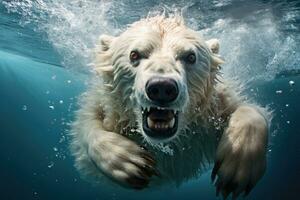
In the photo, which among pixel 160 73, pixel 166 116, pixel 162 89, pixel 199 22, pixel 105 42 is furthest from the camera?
pixel 199 22

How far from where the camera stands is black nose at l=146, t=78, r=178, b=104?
3725mm

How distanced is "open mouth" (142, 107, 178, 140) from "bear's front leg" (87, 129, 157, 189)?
213mm

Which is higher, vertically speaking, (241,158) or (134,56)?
(134,56)

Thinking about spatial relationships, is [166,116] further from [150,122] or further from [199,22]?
[199,22]

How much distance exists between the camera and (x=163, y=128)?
13.4ft

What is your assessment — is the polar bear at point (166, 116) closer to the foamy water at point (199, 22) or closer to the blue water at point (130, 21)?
the blue water at point (130, 21)

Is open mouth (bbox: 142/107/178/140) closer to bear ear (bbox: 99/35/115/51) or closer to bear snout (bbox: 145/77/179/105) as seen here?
bear snout (bbox: 145/77/179/105)

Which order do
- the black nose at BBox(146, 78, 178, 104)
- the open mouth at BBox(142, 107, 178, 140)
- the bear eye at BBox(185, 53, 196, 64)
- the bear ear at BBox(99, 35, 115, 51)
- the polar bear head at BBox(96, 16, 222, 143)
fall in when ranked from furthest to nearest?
the bear ear at BBox(99, 35, 115, 51)
the bear eye at BBox(185, 53, 196, 64)
the open mouth at BBox(142, 107, 178, 140)
the polar bear head at BBox(96, 16, 222, 143)
the black nose at BBox(146, 78, 178, 104)

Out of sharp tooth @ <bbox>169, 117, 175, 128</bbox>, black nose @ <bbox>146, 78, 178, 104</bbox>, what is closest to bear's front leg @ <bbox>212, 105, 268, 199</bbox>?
sharp tooth @ <bbox>169, 117, 175, 128</bbox>

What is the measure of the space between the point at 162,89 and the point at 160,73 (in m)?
0.18

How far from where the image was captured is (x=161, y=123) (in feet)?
13.6

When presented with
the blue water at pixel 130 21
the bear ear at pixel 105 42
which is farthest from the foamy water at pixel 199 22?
the bear ear at pixel 105 42

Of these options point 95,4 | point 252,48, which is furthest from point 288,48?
point 95,4

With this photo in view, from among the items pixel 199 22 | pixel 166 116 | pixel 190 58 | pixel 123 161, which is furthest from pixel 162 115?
pixel 199 22
